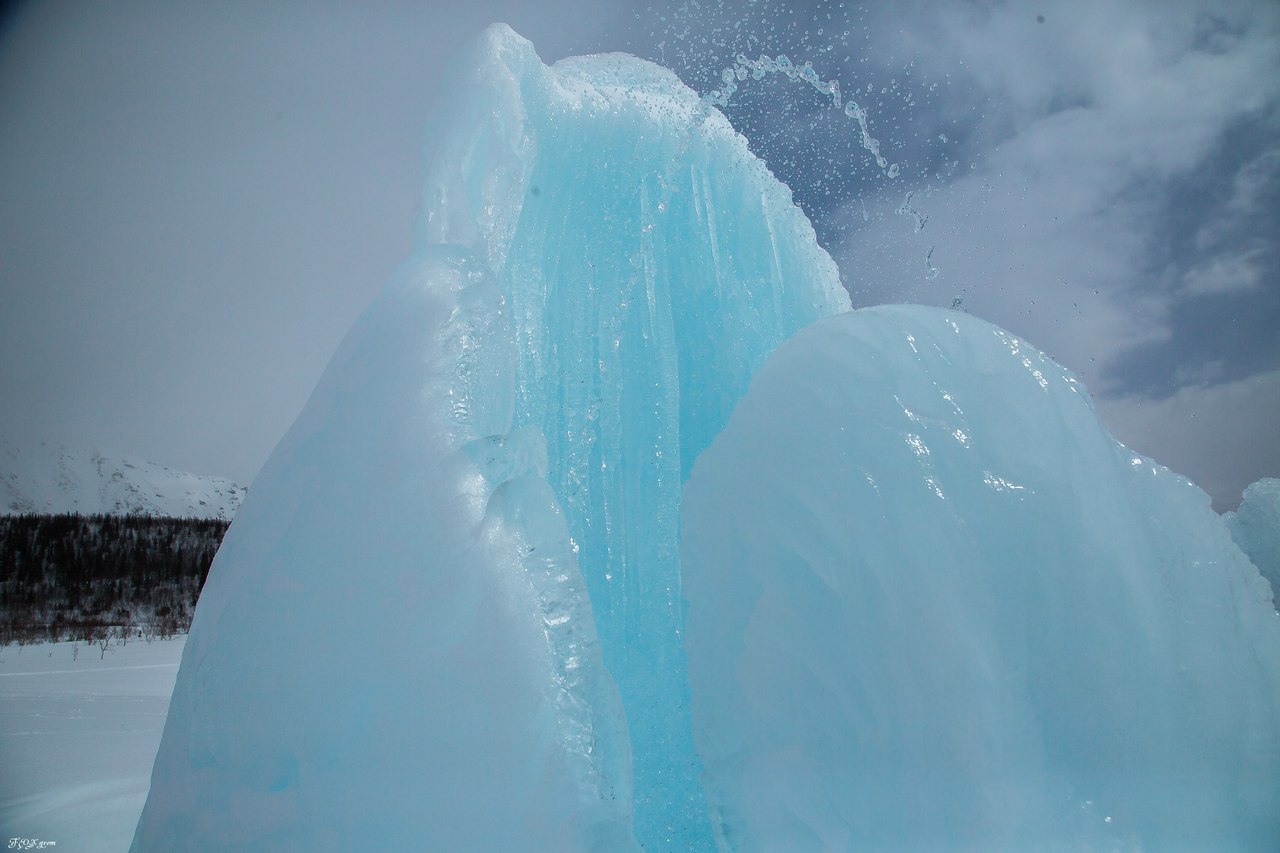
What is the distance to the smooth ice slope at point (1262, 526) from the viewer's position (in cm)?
522

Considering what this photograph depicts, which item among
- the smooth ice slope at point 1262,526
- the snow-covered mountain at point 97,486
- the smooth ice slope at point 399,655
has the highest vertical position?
the snow-covered mountain at point 97,486

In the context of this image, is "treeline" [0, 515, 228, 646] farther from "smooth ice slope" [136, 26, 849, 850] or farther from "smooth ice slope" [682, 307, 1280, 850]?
"smooth ice slope" [682, 307, 1280, 850]

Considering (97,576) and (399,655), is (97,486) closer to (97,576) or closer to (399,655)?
(97,576)

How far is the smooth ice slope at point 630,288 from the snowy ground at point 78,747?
105 inches

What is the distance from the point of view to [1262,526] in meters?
5.33

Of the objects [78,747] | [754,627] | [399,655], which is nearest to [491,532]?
[399,655]

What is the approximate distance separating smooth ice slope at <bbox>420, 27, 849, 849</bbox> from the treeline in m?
17.2

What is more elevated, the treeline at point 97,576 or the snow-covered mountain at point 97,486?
the snow-covered mountain at point 97,486

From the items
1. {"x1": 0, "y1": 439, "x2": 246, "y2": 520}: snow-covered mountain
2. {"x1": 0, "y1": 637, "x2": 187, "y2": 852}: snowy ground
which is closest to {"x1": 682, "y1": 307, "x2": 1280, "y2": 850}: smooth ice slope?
{"x1": 0, "y1": 637, "x2": 187, "y2": 852}: snowy ground

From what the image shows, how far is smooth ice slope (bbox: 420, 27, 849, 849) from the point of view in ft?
9.77

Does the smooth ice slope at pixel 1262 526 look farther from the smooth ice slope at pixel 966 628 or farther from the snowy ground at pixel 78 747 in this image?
the snowy ground at pixel 78 747

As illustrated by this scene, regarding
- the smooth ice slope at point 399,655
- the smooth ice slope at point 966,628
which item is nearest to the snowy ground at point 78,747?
the smooth ice slope at point 399,655

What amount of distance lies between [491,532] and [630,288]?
1901mm

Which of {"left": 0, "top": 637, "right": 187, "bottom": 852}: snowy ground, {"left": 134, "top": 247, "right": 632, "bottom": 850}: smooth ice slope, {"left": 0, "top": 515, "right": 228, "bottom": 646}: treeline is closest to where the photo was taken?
{"left": 134, "top": 247, "right": 632, "bottom": 850}: smooth ice slope
